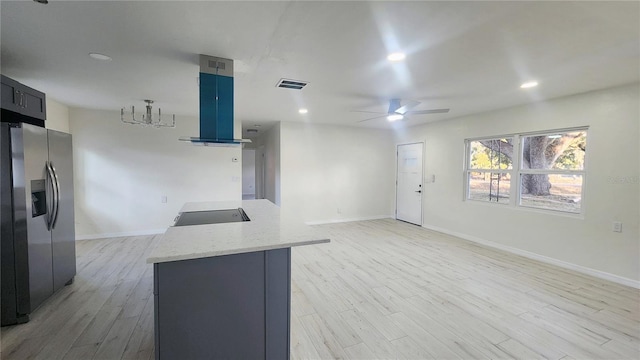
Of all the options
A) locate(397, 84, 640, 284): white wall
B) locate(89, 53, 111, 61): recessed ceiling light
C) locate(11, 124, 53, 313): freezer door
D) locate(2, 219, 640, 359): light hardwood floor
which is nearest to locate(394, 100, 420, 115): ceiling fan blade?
locate(397, 84, 640, 284): white wall

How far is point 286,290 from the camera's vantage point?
1781mm

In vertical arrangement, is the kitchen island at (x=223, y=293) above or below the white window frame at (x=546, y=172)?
below

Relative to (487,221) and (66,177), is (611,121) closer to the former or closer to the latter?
(487,221)

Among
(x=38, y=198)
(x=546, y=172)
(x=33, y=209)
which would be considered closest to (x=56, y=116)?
(x=38, y=198)

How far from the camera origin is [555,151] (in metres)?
3.99

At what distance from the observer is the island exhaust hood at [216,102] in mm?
2498

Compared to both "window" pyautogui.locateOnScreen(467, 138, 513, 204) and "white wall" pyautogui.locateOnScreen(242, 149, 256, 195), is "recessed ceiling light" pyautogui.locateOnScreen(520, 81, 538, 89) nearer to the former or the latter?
"window" pyautogui.locateOnScreen(467, 138, 513, 204)

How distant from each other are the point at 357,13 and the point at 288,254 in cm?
167

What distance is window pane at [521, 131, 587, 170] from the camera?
12.2ft

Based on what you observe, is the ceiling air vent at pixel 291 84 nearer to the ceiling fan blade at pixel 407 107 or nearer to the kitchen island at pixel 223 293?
the ceiling fan blade at pixel 407 107

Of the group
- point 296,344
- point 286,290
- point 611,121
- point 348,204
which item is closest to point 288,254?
point 286,290

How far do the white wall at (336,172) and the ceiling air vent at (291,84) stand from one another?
259 centimetres

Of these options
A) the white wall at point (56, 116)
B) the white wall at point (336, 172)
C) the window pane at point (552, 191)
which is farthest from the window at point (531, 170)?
the white wall at point (56, 116)

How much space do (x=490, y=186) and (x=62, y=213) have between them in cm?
621
